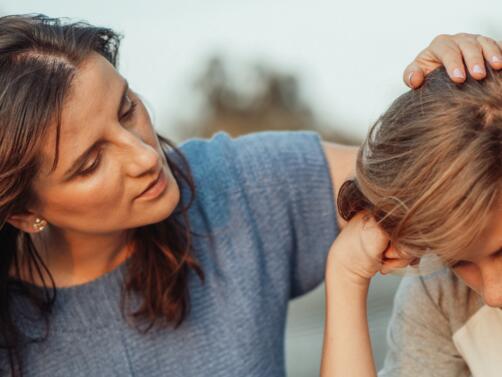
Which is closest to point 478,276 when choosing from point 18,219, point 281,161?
point 281,161

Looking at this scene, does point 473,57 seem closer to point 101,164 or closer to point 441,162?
point 441,162

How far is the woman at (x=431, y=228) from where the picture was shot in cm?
143

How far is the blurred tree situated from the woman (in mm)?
10198

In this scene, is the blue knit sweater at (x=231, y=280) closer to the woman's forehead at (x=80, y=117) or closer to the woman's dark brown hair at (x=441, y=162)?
the woman's forehead at (x=80, y=117)

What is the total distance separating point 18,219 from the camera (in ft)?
6.36

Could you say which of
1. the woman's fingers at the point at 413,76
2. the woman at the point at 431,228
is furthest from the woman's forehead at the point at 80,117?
the woman's fingers at the point at 413,76

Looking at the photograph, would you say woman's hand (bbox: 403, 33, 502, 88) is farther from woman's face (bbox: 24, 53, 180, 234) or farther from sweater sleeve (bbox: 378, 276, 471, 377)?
woman's face (bbox: 24, 53, 180, 234)

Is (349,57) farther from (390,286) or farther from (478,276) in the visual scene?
(478,276)

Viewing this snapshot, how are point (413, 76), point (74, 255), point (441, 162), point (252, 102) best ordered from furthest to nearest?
point (252, 102), point (74, 255), point (413, 76), point (441, 162)

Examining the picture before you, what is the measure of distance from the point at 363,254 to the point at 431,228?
322mm

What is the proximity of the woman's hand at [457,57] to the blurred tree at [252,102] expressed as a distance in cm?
1040

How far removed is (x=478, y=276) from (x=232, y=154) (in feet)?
2.84

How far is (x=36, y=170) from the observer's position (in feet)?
5.96

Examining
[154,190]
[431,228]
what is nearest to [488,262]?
[431,228]
